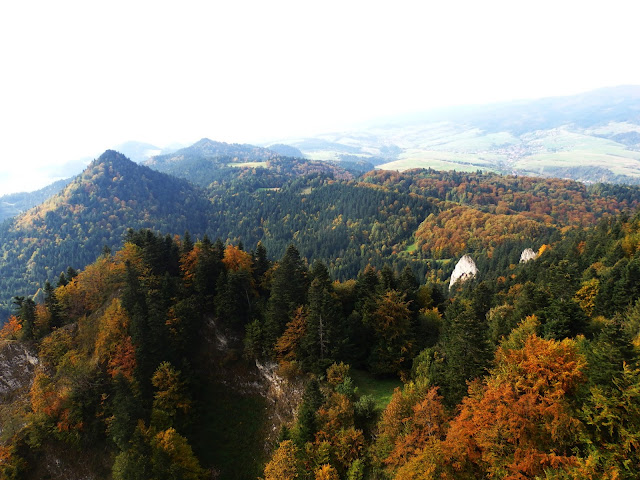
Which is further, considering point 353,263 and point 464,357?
point 353,263

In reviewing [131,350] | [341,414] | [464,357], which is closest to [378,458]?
[341,414]

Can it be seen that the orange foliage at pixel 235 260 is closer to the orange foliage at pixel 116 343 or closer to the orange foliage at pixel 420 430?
the orange foliage at pixel 116 343

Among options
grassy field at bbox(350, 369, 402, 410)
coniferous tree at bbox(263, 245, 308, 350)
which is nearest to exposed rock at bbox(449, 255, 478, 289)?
grassy field at bbox(350, 369, 402, 410)

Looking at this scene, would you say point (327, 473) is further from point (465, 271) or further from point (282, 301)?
point (465, 271)

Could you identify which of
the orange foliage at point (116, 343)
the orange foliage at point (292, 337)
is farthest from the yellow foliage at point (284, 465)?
the orange foliage at point (116, 343)

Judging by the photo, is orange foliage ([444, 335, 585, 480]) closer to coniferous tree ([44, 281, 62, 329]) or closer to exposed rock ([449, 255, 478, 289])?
coniferous tree ([44, 281, 62, 329])

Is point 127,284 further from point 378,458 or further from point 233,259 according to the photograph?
point 378,458
